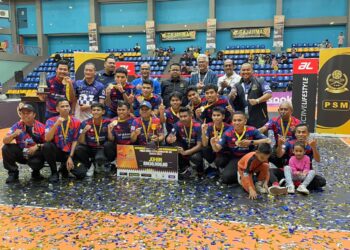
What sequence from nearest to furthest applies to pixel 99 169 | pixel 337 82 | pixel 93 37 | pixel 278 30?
pixel 99 169, pixel 337 82, pixel 278 30, pixel 93 37

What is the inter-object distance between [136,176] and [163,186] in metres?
0.53

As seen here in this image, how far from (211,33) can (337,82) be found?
13.9m

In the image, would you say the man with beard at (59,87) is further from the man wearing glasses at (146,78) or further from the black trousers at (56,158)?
the man wearing glasses at (146,78)

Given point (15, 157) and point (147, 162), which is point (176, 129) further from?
point (15, 157)

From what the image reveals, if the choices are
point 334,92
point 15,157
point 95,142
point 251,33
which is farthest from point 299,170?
Answer: point 251,33

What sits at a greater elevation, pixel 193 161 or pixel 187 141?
pixel 187 141

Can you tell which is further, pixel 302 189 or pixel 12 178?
pixel 12 178

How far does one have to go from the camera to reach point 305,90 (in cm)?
781

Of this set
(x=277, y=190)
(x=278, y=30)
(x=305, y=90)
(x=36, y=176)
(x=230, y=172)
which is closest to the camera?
(x=277, y=190)

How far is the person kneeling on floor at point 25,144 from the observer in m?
4.32

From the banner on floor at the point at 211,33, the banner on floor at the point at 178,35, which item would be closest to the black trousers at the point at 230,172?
the banner on floor at the point at 211,33

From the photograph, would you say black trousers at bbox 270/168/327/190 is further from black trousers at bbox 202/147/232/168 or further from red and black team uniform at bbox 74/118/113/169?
red and black team uniform at bbox 74/118/113/169

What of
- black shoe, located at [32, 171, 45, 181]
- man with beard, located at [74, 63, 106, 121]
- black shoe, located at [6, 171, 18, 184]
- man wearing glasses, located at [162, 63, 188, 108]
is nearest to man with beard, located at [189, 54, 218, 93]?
man wearing glasses, located at [162, 63, 188, 108]

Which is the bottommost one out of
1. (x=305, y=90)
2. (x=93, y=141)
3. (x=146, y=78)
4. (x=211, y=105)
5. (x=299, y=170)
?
(x=299, y=170)
